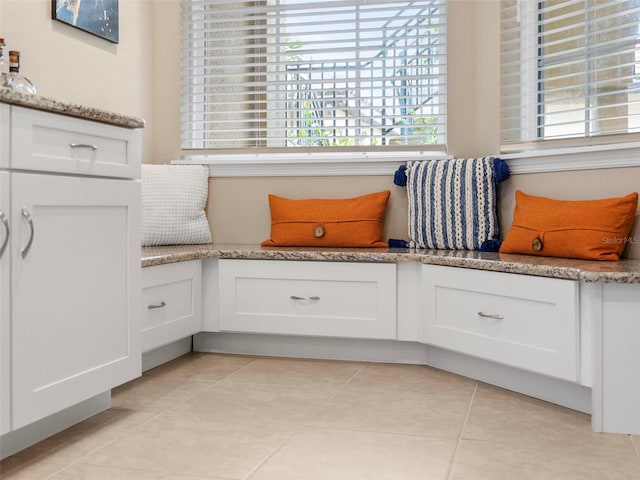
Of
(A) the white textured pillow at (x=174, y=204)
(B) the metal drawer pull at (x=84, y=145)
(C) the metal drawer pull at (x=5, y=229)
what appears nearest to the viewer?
(C) the metal drawer pull at (x=5, y=229)

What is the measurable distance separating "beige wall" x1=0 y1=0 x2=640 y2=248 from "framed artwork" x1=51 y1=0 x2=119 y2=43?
0.03 metres

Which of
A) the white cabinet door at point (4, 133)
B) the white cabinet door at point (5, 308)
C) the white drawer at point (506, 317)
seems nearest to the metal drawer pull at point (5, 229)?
the white cabinet door at point (5, 308)

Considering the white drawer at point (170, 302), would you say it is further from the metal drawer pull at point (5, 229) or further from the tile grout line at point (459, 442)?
the tile grout line at point (459, 442)

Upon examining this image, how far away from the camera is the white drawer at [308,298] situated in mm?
2811

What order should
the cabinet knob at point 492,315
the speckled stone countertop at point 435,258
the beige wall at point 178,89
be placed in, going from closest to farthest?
the speckled stone countertop at point 435,258
the cabinet knob at point 492,315
the beige wall at point 178,89

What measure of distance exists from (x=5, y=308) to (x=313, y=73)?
221 centimetres

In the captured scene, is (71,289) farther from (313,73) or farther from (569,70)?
(569,70)

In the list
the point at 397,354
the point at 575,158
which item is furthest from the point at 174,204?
the point at 575,158

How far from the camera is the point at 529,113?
9.78 ft

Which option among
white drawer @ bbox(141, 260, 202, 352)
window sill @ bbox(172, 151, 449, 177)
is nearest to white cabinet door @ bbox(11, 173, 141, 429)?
white drawer @ bbox(141, 260, 202, 352)

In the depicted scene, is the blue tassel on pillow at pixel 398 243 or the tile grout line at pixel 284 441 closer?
the tile grout line at pixel 284 441

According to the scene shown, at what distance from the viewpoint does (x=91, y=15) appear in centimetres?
296

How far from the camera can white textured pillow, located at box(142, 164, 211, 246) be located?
3.14 meters

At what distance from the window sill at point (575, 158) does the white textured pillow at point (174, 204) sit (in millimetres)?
1461
